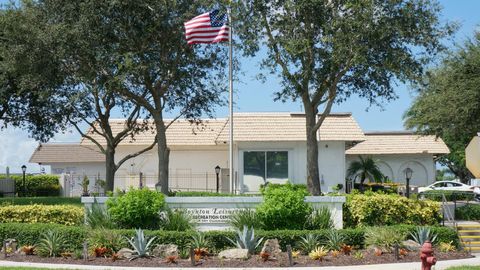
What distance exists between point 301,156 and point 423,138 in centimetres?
1751

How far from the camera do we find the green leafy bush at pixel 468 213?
28.2 metres

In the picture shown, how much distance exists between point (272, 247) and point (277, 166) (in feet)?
68.9

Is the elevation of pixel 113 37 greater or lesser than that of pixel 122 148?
greater

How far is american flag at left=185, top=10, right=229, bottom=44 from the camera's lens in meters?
26.9

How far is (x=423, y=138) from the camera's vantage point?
54.3m

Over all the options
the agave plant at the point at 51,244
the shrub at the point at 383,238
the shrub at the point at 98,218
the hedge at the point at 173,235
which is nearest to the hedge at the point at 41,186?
the hedge at the point at 173,235

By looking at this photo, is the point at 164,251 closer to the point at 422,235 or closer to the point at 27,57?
the point at 422,235

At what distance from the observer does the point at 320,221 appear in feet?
68.4

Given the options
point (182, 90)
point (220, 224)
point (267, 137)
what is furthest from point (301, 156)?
point (220, 224)

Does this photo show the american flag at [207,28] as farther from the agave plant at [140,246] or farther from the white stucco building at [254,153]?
the agave plant at [140,246]

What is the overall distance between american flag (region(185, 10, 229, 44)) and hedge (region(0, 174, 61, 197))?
1111 inches

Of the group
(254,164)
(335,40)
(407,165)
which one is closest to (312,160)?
(335,40)

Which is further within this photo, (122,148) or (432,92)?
(122,148)

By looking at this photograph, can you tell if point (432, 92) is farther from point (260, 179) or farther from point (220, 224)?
point (220, 224)
